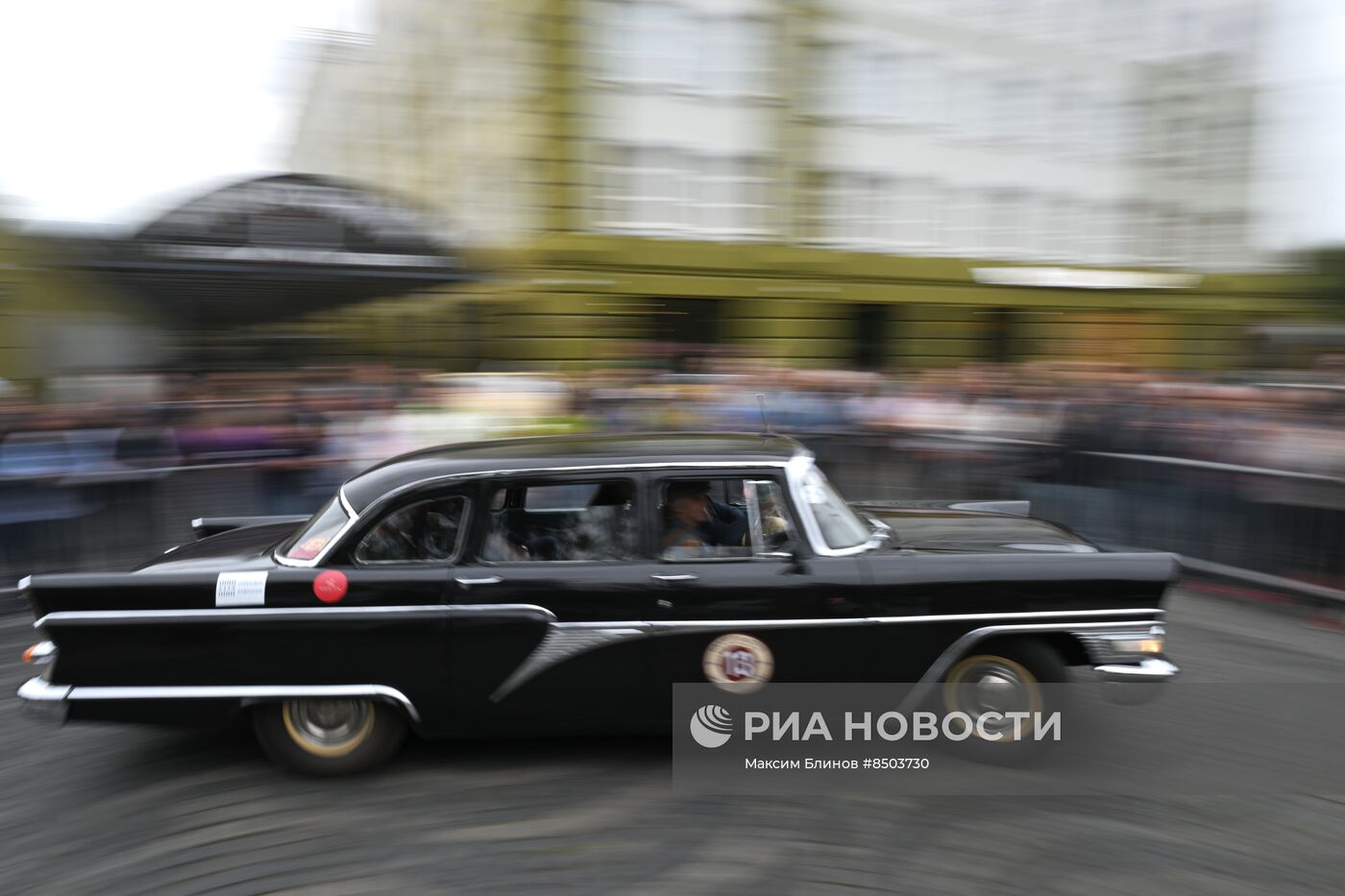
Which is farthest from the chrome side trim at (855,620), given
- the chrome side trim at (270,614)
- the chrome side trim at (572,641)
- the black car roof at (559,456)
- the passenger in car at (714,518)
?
Answer: the black car roof at (559,456)

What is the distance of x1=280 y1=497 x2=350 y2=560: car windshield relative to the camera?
4.61 meters

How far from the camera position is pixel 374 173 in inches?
1591

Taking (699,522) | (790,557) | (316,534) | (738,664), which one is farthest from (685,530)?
(316,534)

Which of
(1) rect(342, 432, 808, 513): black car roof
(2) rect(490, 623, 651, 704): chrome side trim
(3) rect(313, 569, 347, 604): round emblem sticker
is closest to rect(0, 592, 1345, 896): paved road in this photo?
(2) rect(490, 623, 651, 704): chrome side trim

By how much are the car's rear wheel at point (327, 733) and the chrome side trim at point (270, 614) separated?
0.43 meters

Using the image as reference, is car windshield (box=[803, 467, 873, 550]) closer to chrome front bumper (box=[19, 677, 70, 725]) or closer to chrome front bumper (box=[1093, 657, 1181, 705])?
Answer: chrome front bumper (box=[1093, 657, 1181, 705])

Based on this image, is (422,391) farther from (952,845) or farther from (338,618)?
(952,845)

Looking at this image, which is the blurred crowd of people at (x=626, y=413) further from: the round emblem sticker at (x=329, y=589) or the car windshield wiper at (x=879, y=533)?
the round emblem sticker at (x=329, y=589)

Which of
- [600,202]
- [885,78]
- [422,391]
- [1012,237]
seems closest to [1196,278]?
[1012,237]

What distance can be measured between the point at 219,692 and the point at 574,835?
1.72 meters

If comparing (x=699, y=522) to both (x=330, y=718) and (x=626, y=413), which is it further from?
(x=626, y=413)

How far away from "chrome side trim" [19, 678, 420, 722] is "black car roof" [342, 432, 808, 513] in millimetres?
813

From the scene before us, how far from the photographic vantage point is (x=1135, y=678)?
4.53 metres

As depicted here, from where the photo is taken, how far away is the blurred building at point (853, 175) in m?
19.5
